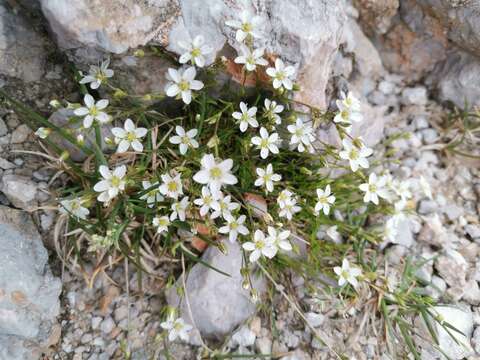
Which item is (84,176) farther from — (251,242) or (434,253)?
(434,253)

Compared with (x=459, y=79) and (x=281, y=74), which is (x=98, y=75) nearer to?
(x=281, y=74)

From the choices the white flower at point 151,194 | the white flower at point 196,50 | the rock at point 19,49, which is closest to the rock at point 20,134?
the rock at point 19,49

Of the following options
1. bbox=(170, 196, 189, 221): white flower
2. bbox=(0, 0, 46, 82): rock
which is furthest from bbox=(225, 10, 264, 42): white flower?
bbox=(0, 0, 46, 82): rock

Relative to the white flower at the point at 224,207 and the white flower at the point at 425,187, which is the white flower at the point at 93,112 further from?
the white flower at the point at 425,187

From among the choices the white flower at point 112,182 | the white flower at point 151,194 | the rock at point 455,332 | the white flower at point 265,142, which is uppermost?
the white flower at point 265,142

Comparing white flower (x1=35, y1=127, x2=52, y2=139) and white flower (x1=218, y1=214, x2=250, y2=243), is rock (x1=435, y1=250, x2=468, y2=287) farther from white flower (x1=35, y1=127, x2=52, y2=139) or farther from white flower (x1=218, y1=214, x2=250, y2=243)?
white flower (x1=35, y1=127, x2=52, y2=139)

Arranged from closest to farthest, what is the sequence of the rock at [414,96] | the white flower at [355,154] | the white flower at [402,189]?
the white flower at [355,154] < the white flower at [402,189] < the rock at [414,96]
